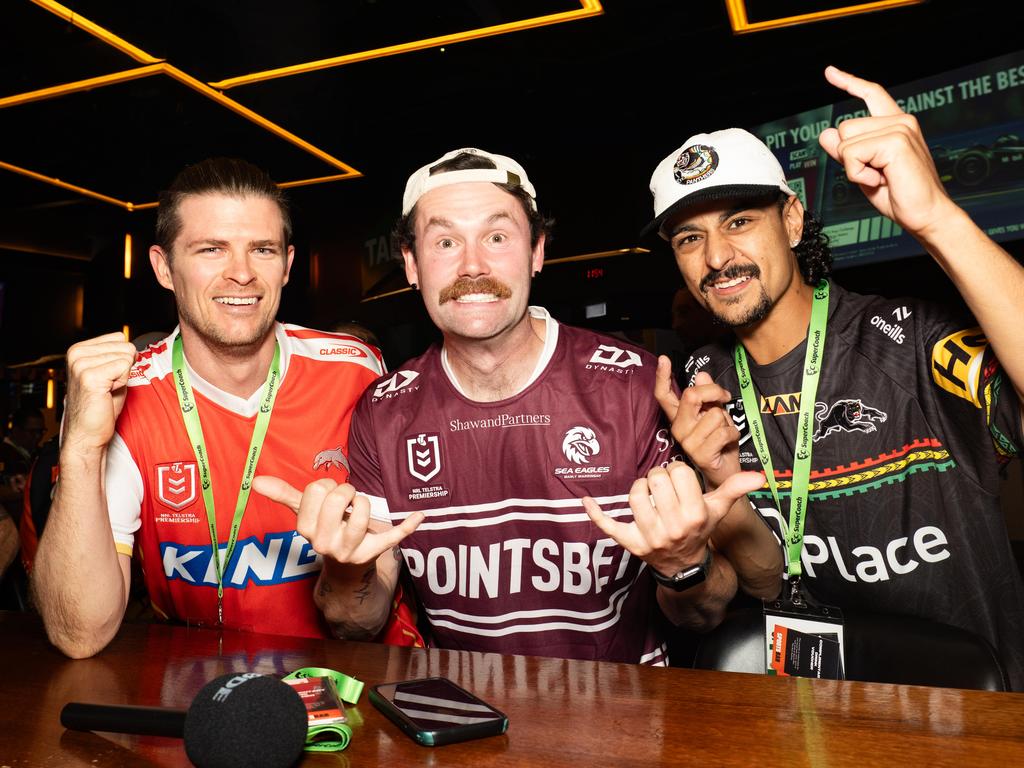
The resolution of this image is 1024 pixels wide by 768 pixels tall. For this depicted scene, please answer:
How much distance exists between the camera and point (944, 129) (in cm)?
468

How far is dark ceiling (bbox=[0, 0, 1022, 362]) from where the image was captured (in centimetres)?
445

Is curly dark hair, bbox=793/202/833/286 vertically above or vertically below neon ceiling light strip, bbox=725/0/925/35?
below

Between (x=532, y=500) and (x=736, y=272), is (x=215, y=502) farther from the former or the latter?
(x=736, y=272)

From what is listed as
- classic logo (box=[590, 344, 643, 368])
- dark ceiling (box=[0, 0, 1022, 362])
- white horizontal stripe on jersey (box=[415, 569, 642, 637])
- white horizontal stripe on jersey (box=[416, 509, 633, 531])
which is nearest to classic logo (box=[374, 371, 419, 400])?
white horizontal stripe on jersey (box=[416, 509, 633, 531])

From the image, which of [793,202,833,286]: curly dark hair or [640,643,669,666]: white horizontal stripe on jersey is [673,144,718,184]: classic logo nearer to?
[793,202,833,286]: curly dark hair

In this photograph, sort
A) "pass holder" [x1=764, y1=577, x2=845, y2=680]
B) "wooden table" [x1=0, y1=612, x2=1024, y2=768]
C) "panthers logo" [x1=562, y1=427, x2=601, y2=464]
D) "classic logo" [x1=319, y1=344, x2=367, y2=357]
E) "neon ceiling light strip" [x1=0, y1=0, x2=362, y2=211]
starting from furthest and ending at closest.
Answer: "neon ceiling light strip" [x1=0, y1=0, x2=362, y2=211] < "classic logo" [x1=319, y1=344, x2=367, y2=357] < "panthers logo" [x1=562, y1=427, x2=601, y2=464] < "pass holder" [x1=764, y1=577, x2=845, y2=680] < "wooden table" [x1=0, y1=612, x2=1024, y2=768]

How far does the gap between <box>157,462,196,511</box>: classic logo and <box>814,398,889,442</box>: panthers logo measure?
1666 mm

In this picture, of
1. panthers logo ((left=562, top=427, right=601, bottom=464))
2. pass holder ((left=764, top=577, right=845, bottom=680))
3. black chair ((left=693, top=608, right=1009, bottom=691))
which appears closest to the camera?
black chair ((left=693, top=608, right=1009, bottom=691))

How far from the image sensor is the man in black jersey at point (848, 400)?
1.67 m

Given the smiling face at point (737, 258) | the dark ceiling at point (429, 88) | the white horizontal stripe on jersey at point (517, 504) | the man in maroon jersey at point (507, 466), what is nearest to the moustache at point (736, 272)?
the smiling face at point (737, 258)

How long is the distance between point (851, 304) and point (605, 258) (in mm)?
5345

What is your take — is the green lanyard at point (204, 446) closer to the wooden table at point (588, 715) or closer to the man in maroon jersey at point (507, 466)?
the man in maroon jersey at point (507, 466)

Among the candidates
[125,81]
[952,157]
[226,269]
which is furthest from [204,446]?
[952,157]

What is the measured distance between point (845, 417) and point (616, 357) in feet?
1.98
